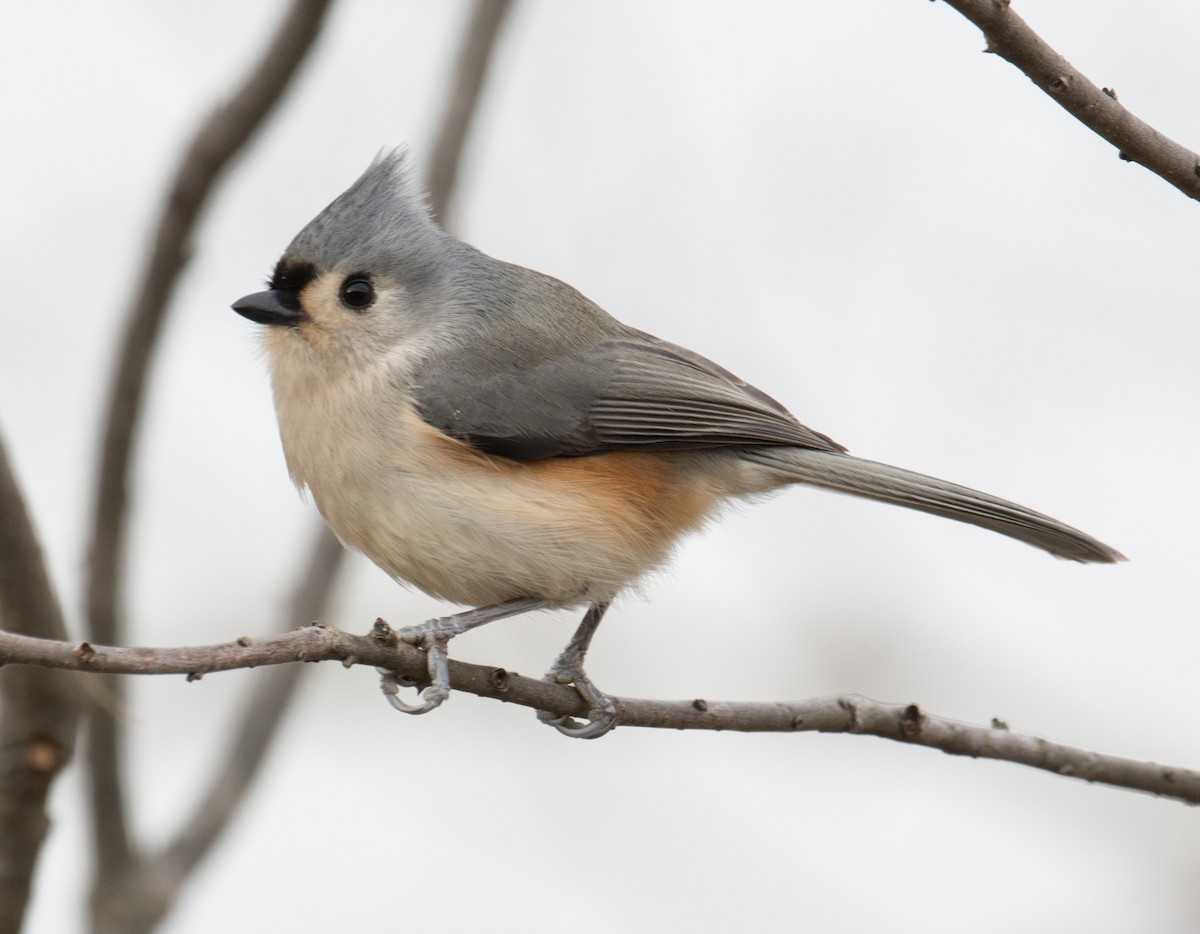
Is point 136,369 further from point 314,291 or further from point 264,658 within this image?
point 264,658

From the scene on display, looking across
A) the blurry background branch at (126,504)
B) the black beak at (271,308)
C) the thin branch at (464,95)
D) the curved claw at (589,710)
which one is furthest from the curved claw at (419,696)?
the thin branch at (464,95)

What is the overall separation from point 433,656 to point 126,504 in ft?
3.54

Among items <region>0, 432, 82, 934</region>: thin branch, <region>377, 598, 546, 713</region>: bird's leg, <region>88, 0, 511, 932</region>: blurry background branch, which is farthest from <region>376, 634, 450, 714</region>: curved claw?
<region>88, 0, 511, 932</region>: blurry background branch

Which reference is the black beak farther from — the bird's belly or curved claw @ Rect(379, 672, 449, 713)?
curved claw @ Rect(379, 672, 449, 713)

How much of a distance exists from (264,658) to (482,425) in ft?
4.18

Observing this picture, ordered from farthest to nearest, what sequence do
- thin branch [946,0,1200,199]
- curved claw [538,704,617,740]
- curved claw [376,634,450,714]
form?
curved claw [538,704,617,740] < curved claw [376,634,450,714] < thin branch [946,0,1200,199]

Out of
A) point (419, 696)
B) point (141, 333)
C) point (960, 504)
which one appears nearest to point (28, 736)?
point (419, 696)

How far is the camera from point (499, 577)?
2873 millimetres

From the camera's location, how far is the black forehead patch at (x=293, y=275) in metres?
3.12

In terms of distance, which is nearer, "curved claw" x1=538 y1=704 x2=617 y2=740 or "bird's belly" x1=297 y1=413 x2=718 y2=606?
"curved claw" x1=538 y1=704 x2=617 y2=740

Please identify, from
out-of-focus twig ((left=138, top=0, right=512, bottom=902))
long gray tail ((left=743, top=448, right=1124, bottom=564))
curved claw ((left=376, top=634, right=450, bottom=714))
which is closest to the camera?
curved claw ((left=376, top=634, right=450, bottom=714))

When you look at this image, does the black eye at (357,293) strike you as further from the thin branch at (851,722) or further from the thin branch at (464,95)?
the thin branch at (851,722)

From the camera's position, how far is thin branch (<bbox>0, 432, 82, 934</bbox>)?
2.35 meters

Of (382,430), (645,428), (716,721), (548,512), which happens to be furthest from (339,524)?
(716,721)
